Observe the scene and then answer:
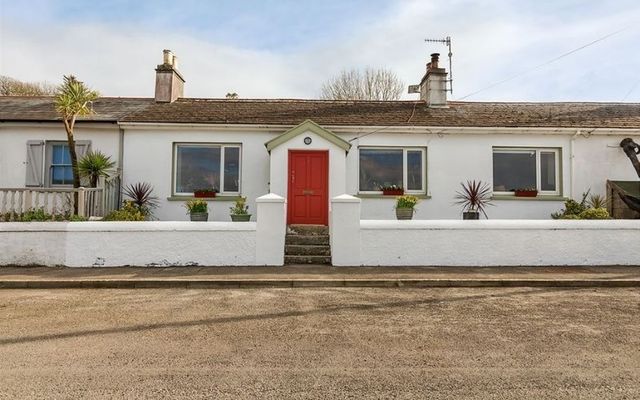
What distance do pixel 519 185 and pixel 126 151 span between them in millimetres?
12481

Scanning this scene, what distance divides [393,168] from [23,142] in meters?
11.7

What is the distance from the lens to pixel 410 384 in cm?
392

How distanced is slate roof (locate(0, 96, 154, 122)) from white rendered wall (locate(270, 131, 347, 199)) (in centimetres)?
522

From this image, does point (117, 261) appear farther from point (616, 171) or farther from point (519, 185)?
point (616, 171)

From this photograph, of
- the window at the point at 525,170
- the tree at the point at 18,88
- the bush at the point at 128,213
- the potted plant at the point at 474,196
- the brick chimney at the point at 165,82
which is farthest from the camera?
the tree at the point at 18,88

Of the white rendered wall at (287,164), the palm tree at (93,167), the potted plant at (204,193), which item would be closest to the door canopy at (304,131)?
the white rendered wall at (287,164)

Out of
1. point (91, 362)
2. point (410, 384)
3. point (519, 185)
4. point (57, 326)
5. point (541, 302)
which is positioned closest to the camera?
point (410, 384)

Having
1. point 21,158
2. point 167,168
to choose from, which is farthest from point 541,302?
point 21,158

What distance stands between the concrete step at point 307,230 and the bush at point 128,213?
411cm

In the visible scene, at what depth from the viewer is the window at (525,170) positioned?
1412 cm

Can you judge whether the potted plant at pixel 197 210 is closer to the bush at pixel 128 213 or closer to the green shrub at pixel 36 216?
the bush at pixel 128 213

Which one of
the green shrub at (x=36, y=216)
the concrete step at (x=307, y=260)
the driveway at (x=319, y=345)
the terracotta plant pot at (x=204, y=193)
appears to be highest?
the terracotta plant pot at (x=204, y=193)

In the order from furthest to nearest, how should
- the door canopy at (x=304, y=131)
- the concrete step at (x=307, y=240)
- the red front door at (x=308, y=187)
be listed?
the red front door at (x=308, y=187), the door canopy at (x=304, y=131), the concrete step at (x=307, y=240)

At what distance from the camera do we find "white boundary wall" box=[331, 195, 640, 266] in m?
10.3
